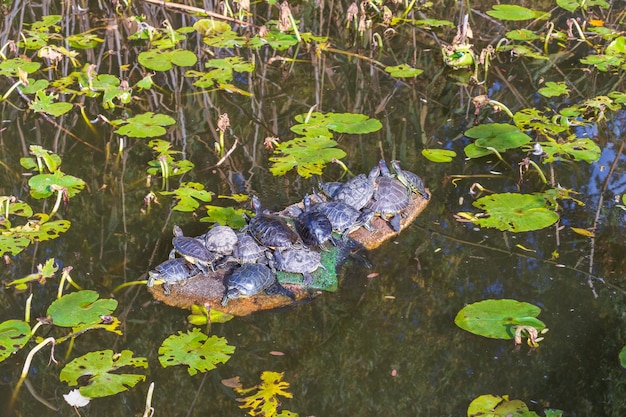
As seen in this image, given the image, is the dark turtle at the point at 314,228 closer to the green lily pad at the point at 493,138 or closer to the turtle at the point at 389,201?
the turtle at the point at 389,201

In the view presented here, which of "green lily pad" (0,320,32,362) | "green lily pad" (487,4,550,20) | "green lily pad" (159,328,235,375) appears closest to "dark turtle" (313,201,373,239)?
"green lily pad" (159,328,235,375)

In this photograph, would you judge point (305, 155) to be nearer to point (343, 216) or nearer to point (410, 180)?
point (410, 180)

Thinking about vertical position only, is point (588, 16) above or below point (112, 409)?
above

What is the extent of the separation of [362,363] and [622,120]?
3.72 m

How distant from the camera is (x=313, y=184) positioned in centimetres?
567

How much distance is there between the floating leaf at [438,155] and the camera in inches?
233

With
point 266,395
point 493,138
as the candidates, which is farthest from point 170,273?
point 493,138

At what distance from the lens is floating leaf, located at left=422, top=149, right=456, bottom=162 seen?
19.4 ft

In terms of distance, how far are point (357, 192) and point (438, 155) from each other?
43.2 inches

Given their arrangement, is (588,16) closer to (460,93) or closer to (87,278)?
(460,93)

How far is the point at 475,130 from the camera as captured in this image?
6297mm

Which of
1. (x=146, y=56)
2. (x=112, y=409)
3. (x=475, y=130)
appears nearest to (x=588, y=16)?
(x=475, y=130)

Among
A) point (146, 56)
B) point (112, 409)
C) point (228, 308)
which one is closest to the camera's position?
point (112, 409)

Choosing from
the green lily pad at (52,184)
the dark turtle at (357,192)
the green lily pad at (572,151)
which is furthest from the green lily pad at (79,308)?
the green lily pad at (572,151)
